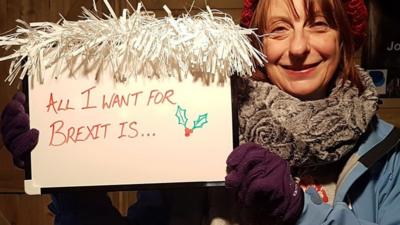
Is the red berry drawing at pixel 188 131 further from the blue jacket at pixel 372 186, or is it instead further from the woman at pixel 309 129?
the blue jacket at pixel 372 186

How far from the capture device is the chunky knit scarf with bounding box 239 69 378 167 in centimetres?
85

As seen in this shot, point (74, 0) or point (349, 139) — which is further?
point (74, 0)

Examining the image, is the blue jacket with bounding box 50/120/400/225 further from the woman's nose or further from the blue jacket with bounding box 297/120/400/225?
the woman's nose

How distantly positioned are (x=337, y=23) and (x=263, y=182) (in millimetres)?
332

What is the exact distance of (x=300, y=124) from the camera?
861mm

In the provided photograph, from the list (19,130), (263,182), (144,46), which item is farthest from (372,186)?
(19,130)

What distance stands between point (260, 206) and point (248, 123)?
5.9 inches

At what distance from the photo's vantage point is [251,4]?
0.95 m

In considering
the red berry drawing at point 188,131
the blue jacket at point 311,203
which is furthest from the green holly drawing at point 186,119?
the blue jacket at point 311,203

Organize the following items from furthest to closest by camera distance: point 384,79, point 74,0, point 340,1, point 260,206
→ point 74,0, point 384,79, point 340,1, point 260,206

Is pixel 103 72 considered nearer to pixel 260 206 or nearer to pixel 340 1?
pixel 260 206

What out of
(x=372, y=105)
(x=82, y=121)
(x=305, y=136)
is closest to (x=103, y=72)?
(x=82, y=121)

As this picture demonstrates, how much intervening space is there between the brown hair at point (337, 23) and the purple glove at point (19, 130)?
0.40 m

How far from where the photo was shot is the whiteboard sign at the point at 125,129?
2.58 feet
